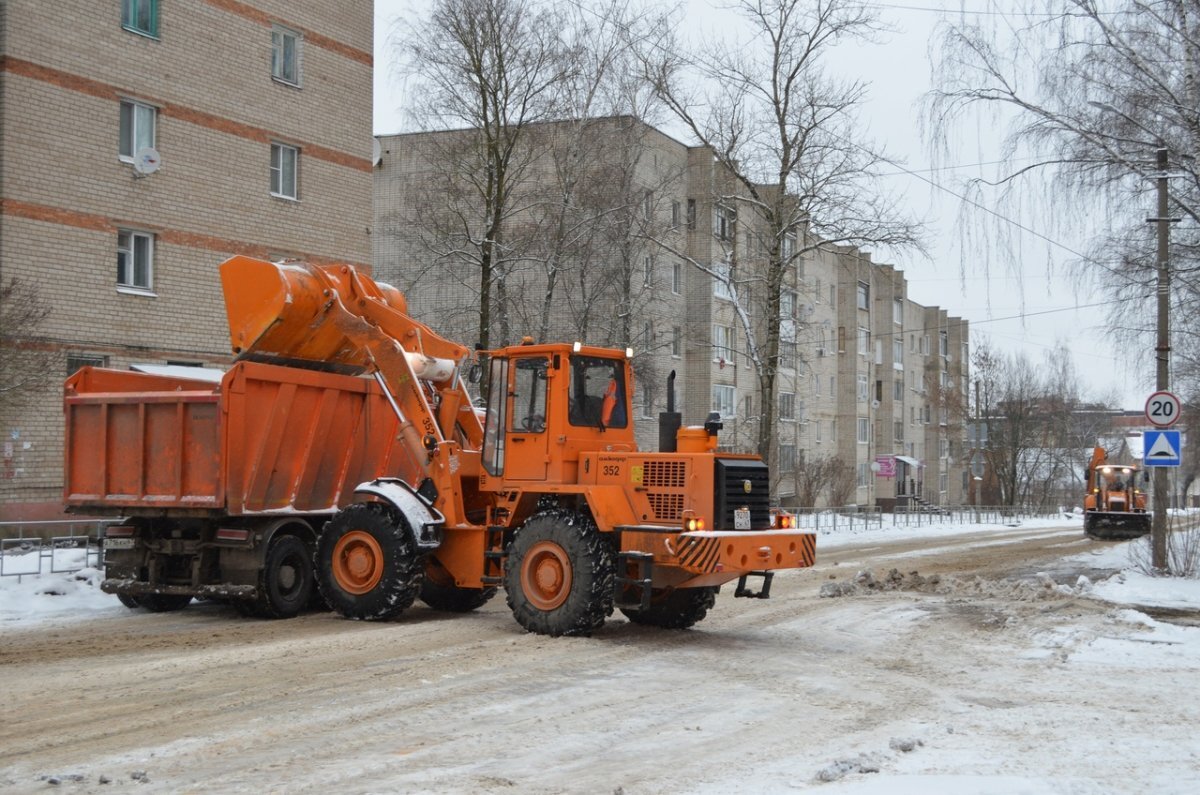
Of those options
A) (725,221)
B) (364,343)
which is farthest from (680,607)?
(725,221)

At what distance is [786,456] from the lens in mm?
54125

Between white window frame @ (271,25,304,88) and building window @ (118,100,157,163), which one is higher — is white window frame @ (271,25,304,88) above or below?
above

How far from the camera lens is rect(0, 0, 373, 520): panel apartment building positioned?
23172mm

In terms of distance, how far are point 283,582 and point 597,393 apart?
4317 millimetres

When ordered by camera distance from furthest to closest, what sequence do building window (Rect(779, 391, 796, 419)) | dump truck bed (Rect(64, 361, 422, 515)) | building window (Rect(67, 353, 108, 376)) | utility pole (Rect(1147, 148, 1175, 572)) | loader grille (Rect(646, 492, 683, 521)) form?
building window (Rect(779, 391, 796, 419)) → building window (Rect(67, 353, 108, 376)) → utility pole (Rect(1147, 148, 1175, 572)) → dump truck bed (Rect(64, 361, 422, 515)) → loader grille (Rect(646, 492, 683, 521))

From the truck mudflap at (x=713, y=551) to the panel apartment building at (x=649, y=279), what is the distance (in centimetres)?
630

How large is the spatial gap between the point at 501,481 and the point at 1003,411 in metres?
57.2

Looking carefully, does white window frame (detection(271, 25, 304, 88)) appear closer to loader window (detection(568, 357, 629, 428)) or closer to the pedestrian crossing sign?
loader window (detection(568, 357, 629, 428))

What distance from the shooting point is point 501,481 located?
531 inches

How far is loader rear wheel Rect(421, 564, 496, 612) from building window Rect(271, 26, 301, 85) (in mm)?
17591

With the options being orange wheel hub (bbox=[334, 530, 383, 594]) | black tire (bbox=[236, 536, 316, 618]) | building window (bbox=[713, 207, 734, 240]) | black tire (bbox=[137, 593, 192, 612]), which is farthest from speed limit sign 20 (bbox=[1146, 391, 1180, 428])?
building window (bbox=[713, 207, 734, 240])

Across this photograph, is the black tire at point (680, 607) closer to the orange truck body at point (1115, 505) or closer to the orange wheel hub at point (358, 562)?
the orange wheel hub at point (358, 562)

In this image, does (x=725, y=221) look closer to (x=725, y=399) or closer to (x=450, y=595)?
(x=725, y=399)

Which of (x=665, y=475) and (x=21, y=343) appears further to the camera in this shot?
(x=21, y=343)
